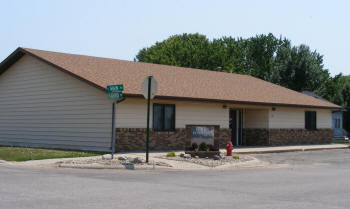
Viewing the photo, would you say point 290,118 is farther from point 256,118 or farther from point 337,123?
point 337,123

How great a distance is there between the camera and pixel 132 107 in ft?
69.9

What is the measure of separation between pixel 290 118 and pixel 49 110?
48.1 ft

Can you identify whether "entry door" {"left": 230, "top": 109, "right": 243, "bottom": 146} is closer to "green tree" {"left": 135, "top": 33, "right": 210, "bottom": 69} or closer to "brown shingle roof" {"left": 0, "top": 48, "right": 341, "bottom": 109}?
"brown shingle roof" {"left": 0, "top": 48, "right": 341, "bottom": 109}

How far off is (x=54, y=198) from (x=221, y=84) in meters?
21.1

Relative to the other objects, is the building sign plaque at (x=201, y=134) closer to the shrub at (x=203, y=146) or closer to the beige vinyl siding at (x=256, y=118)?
the shrub at (x=203, y=146)

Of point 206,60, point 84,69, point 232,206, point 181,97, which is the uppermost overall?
point 206,60

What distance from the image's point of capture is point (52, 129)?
944 inches

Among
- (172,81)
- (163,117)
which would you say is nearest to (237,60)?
(172,81)

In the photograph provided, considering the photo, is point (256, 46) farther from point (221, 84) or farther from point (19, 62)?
point (19, 62)

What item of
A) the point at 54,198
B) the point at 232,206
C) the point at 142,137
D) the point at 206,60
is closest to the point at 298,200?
the point at 232,206

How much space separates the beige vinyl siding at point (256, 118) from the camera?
28156 millimetres

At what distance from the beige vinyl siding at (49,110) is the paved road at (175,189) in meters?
7.14

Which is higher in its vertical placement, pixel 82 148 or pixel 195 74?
pixel 195 74

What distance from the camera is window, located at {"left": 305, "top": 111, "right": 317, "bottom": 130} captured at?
31.1 metres
